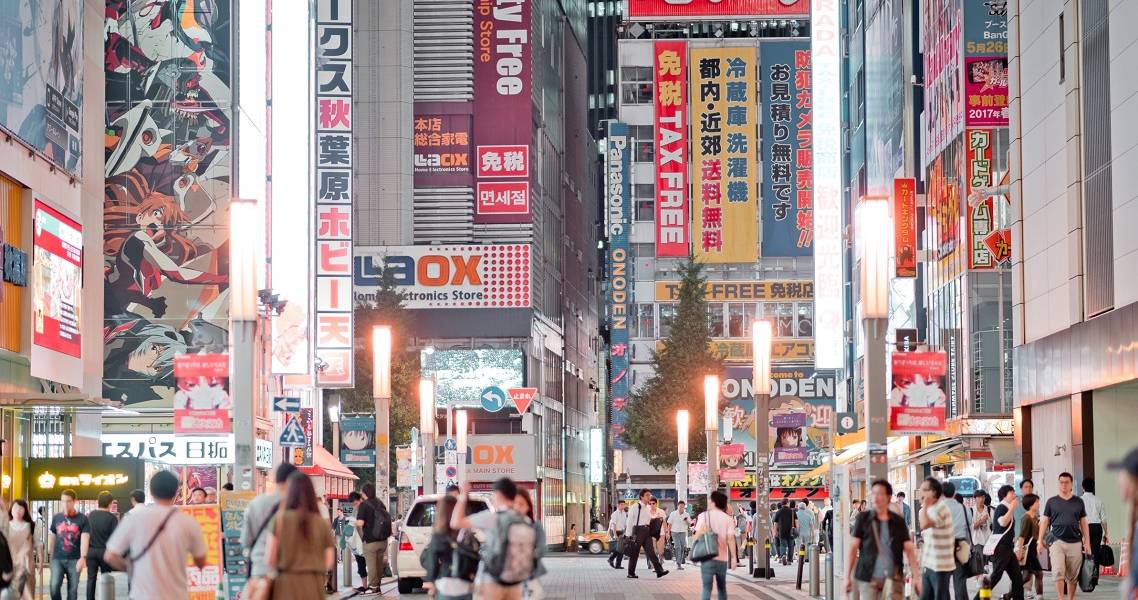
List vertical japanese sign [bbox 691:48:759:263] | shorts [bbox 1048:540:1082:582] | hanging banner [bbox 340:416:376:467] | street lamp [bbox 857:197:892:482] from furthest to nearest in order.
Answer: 1. vertical japanese sign [bbox 691:48:759:263]
2. hanging banner [bbox 340:416:376:467]
3. shorts [bbox 1048:540:1082:582]
4. street lamp [bbox 857:197:892:482]

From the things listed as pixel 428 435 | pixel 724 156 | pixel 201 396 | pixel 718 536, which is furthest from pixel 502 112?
pixel 201 396

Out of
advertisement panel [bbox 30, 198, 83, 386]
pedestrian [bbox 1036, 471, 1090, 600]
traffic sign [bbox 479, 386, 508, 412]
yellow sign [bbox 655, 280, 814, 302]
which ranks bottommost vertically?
pedestrian [bbox 1036, 471, 1090, 600]

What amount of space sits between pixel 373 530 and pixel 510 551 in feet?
50.5

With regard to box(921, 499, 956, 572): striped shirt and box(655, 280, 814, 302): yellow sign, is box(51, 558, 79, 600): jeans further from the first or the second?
box(655, 280, 814, 302): yellow sign

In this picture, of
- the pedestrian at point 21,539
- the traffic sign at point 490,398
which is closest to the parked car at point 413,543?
the pedestrian at point 21,539

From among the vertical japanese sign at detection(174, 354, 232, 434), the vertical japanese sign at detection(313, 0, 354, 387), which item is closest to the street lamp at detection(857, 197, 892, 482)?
the vertical japanese sign at detection(174, 354, 232, 434)

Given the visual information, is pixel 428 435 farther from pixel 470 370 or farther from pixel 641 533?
pixel 470 370

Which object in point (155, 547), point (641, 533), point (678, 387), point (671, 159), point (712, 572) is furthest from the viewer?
point (671, 159)

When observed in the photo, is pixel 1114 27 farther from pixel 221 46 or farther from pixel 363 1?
pixel 363 1

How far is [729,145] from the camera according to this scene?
9388 cm

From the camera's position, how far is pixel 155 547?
13.3 meters

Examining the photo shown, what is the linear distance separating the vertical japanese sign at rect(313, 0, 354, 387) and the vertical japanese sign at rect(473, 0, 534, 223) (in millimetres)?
25557

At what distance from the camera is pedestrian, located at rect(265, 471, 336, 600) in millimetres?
13031

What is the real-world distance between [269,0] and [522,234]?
1272 inches
